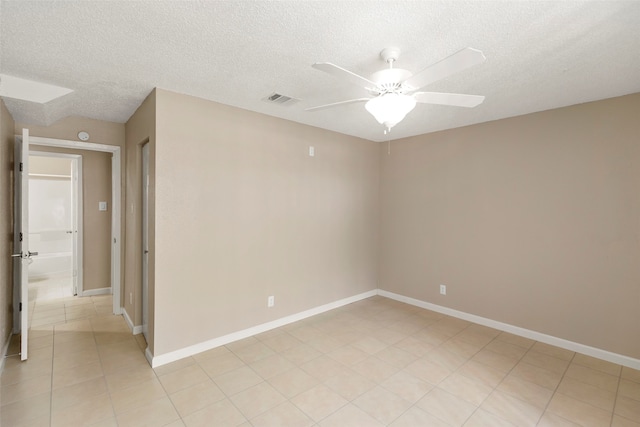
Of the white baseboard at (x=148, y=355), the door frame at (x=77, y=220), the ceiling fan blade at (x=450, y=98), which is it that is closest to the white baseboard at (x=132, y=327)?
the white baseboard at (x=148, y=355)

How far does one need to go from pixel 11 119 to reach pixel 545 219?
19.1 ft

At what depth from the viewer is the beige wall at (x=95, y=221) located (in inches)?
178

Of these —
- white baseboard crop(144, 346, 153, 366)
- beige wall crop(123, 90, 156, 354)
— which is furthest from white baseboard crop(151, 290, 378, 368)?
beige wall crop(123, 90, 156, 354)

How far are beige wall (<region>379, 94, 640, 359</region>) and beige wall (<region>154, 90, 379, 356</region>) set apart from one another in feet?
3.59

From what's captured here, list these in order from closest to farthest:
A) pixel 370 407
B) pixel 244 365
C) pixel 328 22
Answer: pixel 328 22 < pixel 370 407 < pixel 244 365

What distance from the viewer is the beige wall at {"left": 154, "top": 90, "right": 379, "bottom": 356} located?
275 centimetres

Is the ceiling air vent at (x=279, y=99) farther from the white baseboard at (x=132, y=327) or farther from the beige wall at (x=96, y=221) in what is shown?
the beige wall at (x=96, y=221)

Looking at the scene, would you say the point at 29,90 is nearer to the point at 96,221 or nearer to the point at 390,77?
the point at 96,221

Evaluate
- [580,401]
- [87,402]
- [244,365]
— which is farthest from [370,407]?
[87,402]

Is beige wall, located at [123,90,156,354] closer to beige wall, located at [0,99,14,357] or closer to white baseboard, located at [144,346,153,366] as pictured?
white baseboard, located at [144,346,153,366]

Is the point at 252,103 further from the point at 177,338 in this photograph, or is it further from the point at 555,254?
the point at 555,254

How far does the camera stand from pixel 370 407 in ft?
7.14

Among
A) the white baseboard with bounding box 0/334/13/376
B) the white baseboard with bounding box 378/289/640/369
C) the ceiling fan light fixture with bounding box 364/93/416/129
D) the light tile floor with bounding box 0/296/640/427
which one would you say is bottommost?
the light tile floor with bounding box 0/296/640/427

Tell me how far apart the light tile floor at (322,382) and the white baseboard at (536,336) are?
3.9 inches
